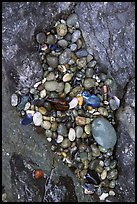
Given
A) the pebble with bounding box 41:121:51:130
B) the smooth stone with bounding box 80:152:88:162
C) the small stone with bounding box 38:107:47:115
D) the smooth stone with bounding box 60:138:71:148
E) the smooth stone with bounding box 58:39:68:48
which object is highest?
the smooth stone with bounding box 58:39:68:48

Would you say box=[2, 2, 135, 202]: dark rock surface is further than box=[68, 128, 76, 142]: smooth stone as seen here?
No

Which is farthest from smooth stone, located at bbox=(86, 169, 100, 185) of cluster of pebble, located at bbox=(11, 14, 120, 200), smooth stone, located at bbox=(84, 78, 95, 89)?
smooth stone, located at bbox=(84, 78, 95, 89)

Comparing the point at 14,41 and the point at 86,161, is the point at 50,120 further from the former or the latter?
the point at 14,41

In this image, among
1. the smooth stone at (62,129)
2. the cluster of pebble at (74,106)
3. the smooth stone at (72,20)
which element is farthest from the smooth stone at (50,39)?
the smooth stone at (62,129)

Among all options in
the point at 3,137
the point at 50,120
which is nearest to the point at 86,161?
the point at 50,120

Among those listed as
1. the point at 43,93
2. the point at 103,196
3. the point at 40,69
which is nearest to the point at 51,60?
the point at 40,69

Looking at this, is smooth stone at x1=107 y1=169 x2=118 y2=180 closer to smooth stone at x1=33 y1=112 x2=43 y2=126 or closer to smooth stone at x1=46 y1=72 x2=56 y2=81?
smooth stone at x1=33 y1=112 x2=43 y2=126

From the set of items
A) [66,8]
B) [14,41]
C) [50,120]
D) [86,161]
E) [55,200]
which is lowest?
[55,200]
